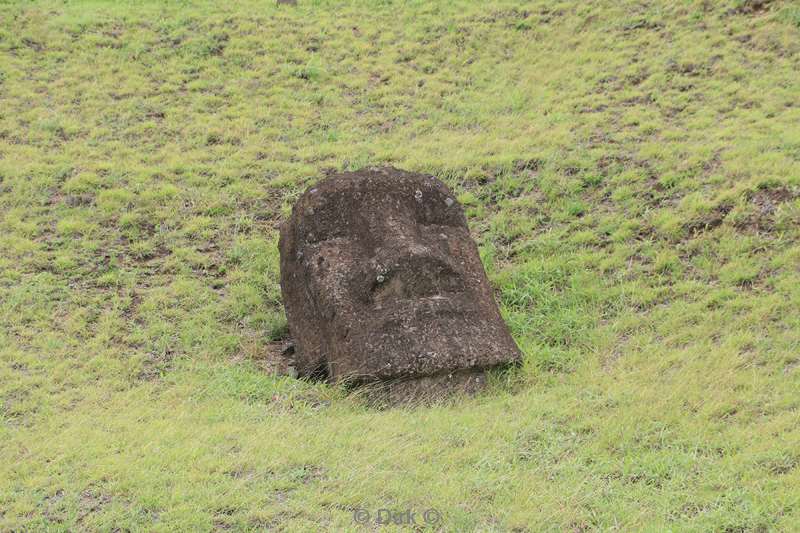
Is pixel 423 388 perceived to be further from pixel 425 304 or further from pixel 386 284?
pixel 386 284

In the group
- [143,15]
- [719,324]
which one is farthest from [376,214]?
[143,15]

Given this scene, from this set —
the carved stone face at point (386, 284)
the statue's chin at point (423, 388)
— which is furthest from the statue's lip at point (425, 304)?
the statue's chin at point (423, 388)

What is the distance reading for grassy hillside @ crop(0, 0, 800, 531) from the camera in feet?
17.9

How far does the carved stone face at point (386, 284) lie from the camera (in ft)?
24.7
